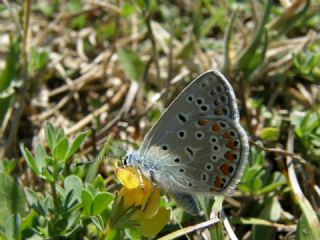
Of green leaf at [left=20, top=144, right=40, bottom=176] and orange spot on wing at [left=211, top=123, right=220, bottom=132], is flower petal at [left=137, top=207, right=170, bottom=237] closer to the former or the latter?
orange spot on wing at [left=211, top=123, right=220, bottom=132]

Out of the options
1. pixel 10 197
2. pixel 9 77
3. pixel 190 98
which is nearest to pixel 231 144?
pixel 190 98

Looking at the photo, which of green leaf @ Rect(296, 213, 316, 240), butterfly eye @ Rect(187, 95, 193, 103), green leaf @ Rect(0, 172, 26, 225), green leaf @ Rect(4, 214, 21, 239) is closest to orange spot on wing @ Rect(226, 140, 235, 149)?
butterfly eye @ Rect(187, 95, 193, 103)

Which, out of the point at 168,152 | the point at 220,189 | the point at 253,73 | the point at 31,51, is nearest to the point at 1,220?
the point at 168,152

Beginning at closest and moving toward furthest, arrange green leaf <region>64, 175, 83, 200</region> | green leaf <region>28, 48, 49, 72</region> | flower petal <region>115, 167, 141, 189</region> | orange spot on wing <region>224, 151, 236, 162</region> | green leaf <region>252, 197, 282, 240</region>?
flower petal <region>115, 167, 141, 189</region> → orange spot on wing <region>224, 151, 236, 162</region> → green leaf <region>64, 175, 83, 200</region> → green leaf <region>252, 197, 282, 240</region> → green leaf <region>28, 48, 49, 72</region>

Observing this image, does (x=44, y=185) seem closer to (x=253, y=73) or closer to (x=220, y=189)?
(x=220, y=189)

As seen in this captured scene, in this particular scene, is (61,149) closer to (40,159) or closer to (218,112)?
(40,159)
